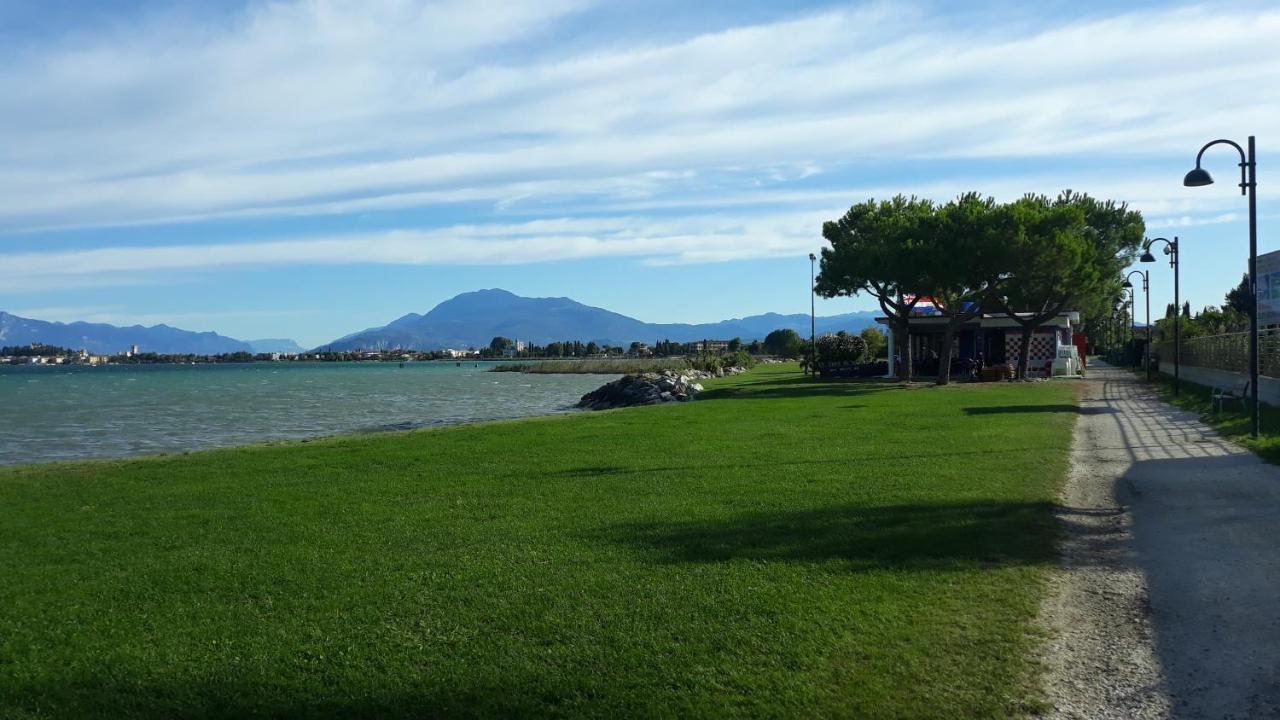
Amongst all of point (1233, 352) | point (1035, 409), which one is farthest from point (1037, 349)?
point (1035, 409)

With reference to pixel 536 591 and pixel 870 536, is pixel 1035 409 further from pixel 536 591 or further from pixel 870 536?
pixel 536 591

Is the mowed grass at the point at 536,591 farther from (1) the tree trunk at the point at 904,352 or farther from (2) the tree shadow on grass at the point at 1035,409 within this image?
(1) the tree trunk at the point at 904,352

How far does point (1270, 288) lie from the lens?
1091 inches

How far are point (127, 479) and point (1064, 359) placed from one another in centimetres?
4551

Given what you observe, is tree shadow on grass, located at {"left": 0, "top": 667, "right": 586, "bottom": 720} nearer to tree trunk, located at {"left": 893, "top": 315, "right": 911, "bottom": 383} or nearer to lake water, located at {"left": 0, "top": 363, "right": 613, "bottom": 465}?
lake water, located at {"left": 0, "top": 363, "right": 613, "bottom": 465}

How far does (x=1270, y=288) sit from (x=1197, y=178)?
45.0 feet

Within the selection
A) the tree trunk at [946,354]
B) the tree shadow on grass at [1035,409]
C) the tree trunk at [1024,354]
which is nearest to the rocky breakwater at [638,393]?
the tree trunk at [946,354]

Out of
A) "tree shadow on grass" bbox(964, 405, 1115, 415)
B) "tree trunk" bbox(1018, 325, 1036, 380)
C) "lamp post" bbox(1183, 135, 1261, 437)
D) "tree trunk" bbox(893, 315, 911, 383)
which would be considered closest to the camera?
"lamp post" bbox(1183, 135, 1261, 437)

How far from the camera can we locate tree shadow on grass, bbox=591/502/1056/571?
7.46m

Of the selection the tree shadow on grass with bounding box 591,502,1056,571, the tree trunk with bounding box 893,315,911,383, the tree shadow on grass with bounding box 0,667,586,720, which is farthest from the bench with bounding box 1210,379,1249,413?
the tree shadow on grass with bounding box 0,667,586,720

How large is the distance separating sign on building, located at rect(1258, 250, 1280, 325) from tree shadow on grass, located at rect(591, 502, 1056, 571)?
2157cm

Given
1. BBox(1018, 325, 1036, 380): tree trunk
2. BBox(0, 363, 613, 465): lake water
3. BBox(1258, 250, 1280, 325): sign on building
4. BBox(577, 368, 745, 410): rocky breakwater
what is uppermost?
BBox(1258, 250, 1280, 325): sign on building

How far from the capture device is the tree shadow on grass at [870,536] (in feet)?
24.5

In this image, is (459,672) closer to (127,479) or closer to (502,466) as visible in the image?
(502,466)
